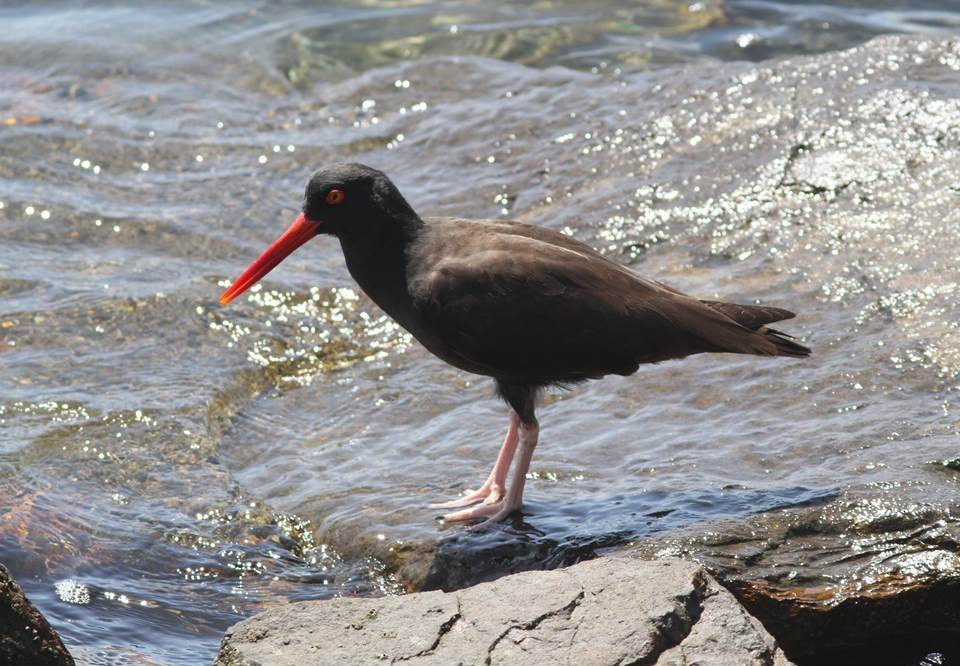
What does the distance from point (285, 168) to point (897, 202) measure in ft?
15.4

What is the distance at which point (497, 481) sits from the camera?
561 centimetres

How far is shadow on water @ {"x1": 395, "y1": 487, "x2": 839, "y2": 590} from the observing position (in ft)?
16.1

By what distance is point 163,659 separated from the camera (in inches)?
188

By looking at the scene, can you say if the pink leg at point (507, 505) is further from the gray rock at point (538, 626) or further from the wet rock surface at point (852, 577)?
the gray rock at point (538, 626)

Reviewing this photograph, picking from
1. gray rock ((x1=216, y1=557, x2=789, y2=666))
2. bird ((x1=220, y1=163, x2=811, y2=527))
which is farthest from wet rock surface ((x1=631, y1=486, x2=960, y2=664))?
bird ((x1=220, y1=163, x2=811, y2=527))

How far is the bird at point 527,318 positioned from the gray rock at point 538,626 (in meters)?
1.32

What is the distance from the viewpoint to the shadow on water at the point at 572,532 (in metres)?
4.92

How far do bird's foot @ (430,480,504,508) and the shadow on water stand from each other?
0.77 ft

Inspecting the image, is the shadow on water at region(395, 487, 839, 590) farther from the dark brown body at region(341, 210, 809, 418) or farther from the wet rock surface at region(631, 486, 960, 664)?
the dark brown body at region(341, 210, 809, 418)

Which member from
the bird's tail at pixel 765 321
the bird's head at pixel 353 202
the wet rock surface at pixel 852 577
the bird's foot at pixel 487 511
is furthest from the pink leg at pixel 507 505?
the bird's head at pixel 353 202

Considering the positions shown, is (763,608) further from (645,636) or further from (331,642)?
(331,642)

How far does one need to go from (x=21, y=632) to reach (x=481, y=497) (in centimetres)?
223

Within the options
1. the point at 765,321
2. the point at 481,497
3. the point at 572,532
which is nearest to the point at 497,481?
the point at 481,497

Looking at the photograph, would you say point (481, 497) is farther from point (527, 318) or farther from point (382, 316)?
point (382, 316)
